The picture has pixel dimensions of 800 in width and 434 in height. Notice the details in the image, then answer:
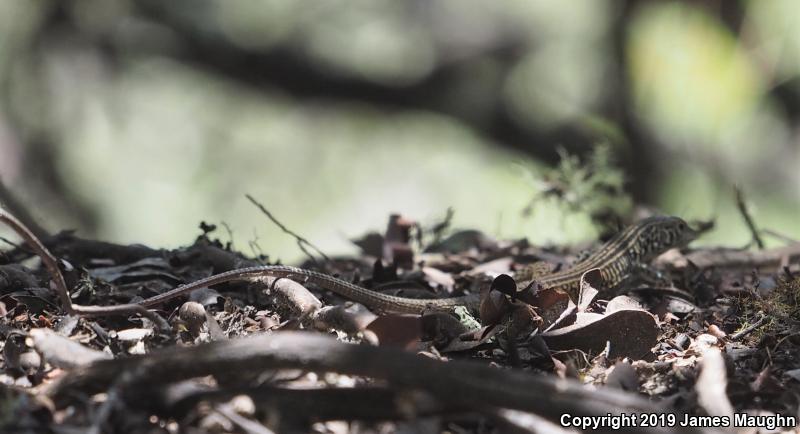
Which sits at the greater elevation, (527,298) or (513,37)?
(513,37)

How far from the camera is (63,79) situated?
1048cm

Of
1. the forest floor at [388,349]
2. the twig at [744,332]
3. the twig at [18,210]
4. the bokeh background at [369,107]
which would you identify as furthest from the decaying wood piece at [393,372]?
the bokeh background at [369,107]

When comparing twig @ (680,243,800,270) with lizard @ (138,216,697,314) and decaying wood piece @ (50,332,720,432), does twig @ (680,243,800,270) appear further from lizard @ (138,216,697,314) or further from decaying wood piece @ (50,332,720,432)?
decaying wood piece @ (50,332,720,432)

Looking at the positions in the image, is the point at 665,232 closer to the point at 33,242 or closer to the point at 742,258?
the point at 742,258

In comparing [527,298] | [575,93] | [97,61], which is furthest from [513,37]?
[527,298]

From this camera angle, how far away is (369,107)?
33.1ft

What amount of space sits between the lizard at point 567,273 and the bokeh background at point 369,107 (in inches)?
149

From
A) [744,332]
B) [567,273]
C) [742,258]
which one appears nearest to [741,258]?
[742,258]

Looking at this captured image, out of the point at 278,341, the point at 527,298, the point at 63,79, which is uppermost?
the point at 63,79

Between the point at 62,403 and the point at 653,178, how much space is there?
761 centimetres

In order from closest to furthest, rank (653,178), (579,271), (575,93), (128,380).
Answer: (128,380) < (579,271) < (653,178) < (575,93)

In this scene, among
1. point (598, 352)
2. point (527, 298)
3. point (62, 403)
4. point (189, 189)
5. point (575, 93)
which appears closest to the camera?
point (62, 403)

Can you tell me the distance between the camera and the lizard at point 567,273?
295 centimetres

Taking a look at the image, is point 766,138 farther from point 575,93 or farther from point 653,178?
point 575,93
